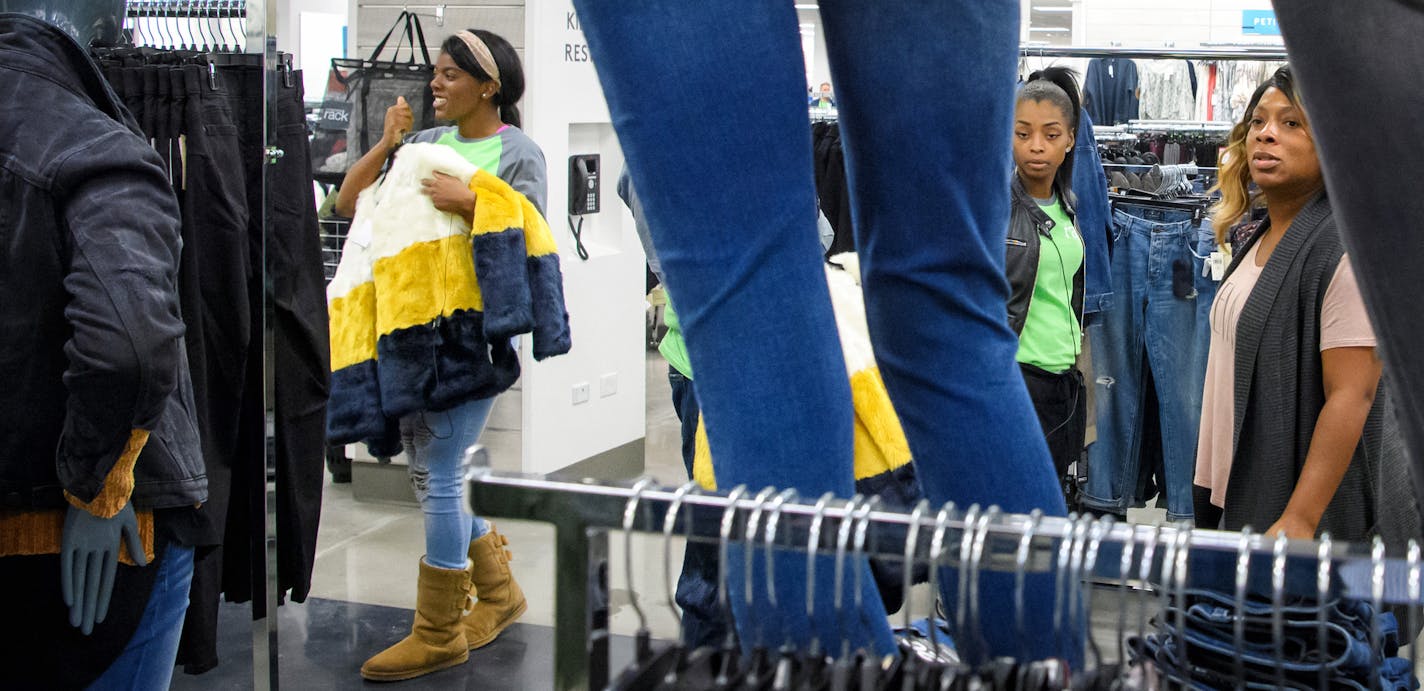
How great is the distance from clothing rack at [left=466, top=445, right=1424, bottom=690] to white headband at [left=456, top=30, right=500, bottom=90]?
3414 mm

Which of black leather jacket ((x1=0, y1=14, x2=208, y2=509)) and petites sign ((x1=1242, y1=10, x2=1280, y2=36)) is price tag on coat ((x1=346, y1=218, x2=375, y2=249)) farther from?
petites sign ((x1=1242, y1=10, x2=1280, y2=36))

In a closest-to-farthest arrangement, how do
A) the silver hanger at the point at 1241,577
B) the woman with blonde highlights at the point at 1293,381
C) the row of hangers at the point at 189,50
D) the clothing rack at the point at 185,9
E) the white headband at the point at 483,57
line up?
the silver hanger at the point at 1241,577 < the woman with blonde highlights at the point at 1293,381 < the row of hangers at the point at 189,50 < the clothing rack at the point at 185,9 < the white headband at the point at 483,57

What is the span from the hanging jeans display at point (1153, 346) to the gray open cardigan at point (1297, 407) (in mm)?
1327

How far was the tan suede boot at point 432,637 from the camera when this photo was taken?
3477 mm

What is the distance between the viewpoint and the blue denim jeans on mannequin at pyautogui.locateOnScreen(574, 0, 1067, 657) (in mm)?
896

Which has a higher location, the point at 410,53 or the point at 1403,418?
the point at 410,53

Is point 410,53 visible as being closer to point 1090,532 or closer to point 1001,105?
point 1001,105

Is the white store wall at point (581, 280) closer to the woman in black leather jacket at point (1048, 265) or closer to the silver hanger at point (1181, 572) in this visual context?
the woman in black leather jacket at point (1048, 265)

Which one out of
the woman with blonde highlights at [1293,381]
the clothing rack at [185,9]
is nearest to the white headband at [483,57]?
the clothing rack at [185,9]

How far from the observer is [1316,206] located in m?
2.93

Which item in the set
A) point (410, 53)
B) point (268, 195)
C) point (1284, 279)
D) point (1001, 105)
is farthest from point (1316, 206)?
point (410, 53)

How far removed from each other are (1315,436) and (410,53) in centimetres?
349

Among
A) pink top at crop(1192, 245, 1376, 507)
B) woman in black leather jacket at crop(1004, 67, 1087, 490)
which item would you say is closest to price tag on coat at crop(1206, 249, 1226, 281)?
woman in black leather jacket at crop(1004, 67, 1087, 490)

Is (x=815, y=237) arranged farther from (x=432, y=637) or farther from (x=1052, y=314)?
(x=1052, y=314)
